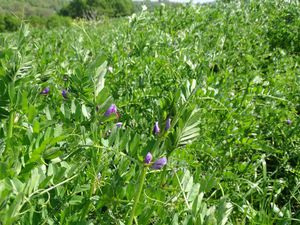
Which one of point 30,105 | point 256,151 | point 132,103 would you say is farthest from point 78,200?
point 256,151

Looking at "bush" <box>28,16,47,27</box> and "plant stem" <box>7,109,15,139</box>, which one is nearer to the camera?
"plant stem" <box>7,109,15,139</box>

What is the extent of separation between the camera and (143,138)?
3.97 ft

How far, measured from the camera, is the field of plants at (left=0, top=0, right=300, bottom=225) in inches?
34.9

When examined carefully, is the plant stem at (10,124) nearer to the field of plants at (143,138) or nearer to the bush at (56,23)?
the field of plants at (143,138)

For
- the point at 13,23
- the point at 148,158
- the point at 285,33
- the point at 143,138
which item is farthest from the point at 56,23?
the point at 148,158

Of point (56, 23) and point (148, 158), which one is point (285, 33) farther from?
point (56, 23)

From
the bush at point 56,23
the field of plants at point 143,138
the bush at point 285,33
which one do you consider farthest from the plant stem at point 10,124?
the bush at point 56,23

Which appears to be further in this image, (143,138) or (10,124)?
(143,138)

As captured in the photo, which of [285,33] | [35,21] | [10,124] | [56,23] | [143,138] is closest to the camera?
[10,124]

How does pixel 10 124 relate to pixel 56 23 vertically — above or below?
above

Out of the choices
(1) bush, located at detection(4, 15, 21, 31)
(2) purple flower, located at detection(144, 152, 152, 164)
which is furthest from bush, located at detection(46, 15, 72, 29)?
(2) purple flower, located at detection(144, 152, 152, 164)

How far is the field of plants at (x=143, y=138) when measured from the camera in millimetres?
887

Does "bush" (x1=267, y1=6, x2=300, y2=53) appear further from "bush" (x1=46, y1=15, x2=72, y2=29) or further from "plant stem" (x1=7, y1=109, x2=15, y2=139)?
"bush" (x1=46, y1=15, x2=72, y2=29)

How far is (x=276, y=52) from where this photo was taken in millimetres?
3570
